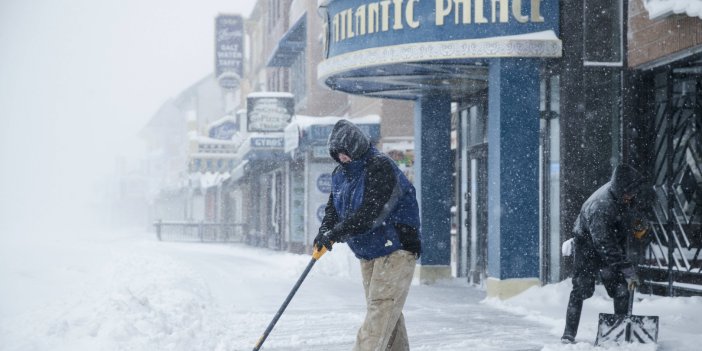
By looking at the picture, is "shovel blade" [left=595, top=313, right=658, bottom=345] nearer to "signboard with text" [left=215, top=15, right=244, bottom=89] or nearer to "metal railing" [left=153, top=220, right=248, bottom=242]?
"metal railing" [left=153, top=220, right=248, bottom=242]

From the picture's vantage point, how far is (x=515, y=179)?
12070 mm

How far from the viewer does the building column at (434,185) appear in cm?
1529

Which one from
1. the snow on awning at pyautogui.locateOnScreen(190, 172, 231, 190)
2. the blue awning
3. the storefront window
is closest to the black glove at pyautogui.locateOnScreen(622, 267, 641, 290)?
the storefront window

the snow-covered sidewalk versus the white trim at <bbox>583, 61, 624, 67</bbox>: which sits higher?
the white trim at <bbox>583, 61, 624, 67</bbox>

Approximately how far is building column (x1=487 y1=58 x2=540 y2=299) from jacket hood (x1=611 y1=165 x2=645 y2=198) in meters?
4.46

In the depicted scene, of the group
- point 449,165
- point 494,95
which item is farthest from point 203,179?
point 494,95

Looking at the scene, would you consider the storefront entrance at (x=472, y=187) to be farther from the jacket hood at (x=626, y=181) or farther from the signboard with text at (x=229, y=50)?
the signboard with text at (x=229, y=50)

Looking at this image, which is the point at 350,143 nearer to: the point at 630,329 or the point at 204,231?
the point at 630,329

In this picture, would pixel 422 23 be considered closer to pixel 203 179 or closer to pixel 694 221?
pixel 694 221

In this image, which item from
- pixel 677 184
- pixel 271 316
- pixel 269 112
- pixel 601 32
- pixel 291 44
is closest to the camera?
pixel 271 316

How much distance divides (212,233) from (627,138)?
3193 cm

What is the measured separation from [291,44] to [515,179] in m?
18.7

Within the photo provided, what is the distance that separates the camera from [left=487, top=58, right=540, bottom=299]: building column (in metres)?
12.0

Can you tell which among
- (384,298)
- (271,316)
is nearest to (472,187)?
(271,316)
